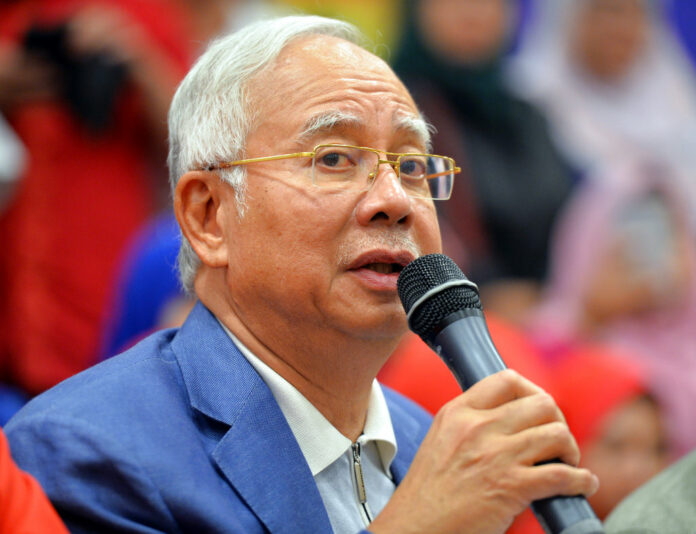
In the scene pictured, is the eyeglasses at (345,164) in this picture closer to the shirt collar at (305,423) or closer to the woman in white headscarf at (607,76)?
the shirt collar at (305,423)

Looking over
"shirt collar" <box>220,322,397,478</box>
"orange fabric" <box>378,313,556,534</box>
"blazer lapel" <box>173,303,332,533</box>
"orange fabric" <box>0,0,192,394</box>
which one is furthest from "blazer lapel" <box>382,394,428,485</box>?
"orange fabric" <box>0,0,192,394</box>

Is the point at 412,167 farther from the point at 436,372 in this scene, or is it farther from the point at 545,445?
the point at 436,372

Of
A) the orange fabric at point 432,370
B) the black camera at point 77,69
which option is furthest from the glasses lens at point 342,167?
the black camera at point 77,69

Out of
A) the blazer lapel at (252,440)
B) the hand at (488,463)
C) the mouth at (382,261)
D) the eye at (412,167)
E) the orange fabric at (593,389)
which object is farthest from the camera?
the orange fabric at (593,389)

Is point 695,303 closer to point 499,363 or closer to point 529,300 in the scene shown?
point 529,300

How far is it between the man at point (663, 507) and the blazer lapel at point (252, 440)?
76 centimetres

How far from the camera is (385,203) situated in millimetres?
2045

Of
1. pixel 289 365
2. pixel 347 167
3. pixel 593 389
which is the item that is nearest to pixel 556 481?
pixel 289 365

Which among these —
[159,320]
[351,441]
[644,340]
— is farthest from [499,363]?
[644,340]

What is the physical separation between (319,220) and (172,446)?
0.56 metres

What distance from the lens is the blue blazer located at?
5.74 feet

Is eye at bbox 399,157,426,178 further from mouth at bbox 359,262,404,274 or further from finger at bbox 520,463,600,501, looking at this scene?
finger at bbox 520,463,600,501

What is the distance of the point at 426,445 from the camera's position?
176 cm

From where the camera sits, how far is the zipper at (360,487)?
213 centimetres
